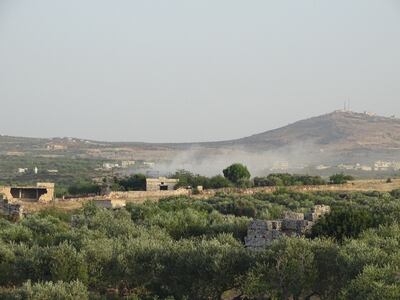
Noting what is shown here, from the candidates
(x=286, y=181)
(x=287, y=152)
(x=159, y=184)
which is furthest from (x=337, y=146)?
(x=159, y=184)

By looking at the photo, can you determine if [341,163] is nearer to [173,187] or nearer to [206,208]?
[173,187]

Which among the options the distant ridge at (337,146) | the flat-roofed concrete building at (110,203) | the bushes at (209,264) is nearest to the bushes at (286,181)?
the flat-roofed concrete building at (110,203)

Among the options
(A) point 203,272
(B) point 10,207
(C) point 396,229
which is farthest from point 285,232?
(B) point 10,207

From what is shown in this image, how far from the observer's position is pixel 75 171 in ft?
384

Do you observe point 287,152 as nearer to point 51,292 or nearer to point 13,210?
point 13,210

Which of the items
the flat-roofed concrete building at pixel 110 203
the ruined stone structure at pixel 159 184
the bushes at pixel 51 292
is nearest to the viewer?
the bushes at pixel 51 292

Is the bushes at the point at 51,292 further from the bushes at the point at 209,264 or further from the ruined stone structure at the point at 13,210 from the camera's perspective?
the ruined stone structure at the point at 13,210

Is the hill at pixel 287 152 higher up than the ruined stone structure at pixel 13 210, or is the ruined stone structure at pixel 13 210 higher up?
the hill at pixel 287 152

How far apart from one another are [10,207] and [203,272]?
77.2ft

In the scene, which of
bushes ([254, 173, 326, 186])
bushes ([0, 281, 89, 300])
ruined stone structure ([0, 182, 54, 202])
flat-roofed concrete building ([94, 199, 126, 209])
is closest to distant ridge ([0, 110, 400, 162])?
bushes ([254, 173, 326, 186])

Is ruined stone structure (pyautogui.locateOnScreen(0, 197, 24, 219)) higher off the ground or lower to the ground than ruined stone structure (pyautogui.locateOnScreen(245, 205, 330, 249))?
lower

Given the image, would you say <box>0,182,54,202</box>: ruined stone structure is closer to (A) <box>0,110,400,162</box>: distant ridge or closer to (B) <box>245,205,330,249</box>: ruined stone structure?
(B) <box>245,205,330,249</box>: ruined stone structure

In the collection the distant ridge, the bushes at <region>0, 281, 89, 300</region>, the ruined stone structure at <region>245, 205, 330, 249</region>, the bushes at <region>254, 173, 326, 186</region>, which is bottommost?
the bushes at <region>0, 281, 89, 300</region>

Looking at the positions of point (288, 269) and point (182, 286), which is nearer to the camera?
point (288, 269)
